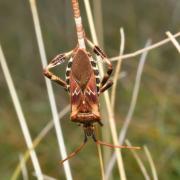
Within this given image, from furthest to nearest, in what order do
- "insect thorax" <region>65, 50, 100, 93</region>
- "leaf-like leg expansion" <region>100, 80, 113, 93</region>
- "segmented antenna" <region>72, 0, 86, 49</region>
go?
"leaf-like leg expansion" <region>100, 80, 113, 93</region> → "insect thorax" <region>65, 50, 100, 93</region> → "segmented antenna" <region>72, 0, 86, 49</region>

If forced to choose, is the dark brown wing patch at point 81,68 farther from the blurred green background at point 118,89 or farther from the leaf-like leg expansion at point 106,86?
the blurred green background at point 118,89

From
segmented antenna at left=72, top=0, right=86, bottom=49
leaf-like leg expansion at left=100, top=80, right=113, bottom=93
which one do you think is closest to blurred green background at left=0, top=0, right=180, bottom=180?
leaf-like leg expansion at left=100, top=80, right=113, bottom=93

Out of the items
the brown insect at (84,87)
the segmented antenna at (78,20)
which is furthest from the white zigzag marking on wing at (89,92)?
the segmented antenna at (78,20)

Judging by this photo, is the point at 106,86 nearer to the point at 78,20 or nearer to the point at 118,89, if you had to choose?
the point at 78,20

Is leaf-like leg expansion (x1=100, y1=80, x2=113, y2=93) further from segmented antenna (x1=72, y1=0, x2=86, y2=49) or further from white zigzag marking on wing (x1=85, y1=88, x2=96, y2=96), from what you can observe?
segmented antenna (x1=72, y1=0, x2=86, y2=49)

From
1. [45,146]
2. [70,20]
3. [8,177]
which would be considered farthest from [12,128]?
[70,20]

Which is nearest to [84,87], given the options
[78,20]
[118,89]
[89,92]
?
[89,92]

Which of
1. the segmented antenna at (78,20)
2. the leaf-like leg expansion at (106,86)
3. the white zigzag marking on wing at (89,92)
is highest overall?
the segmented antenna at (78,20)

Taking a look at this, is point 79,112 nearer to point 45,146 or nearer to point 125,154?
point 125,154
